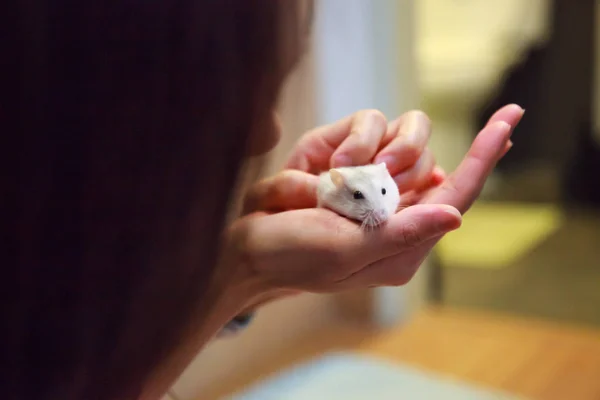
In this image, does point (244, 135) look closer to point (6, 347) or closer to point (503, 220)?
point (6, 347)

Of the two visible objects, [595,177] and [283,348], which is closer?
[283,348]

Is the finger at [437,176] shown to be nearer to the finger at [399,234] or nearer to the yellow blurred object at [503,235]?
the finger at [399,234]

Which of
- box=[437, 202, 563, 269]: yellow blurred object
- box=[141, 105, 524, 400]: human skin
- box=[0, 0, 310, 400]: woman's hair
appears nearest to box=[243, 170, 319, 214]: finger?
box=[141, 105, 524, 400]: human skin

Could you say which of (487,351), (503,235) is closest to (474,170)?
(487,351)

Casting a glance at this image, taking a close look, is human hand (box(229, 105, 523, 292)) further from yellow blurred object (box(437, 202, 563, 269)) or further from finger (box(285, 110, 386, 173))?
yellow blurred object (box(437, 202, 563, 269))

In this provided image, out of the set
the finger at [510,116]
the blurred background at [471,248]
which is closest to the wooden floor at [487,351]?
the blurred background at [471,248]

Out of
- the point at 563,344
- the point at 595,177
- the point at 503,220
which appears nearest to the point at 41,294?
the point at 563,344
